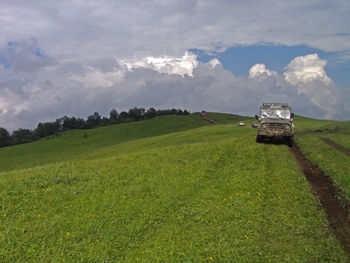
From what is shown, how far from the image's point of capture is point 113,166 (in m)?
22.5

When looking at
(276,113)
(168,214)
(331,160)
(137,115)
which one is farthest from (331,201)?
(137,115)

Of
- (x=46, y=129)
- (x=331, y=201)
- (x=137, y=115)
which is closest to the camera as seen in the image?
(x=331, y=201)

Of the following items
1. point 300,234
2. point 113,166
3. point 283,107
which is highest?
point 283,107

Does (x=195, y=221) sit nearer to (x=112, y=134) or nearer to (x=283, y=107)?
(x=283, y=107)

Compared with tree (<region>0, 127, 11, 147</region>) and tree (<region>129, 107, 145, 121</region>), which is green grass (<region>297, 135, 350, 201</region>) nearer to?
tree (<region>0, 127, 11, 147</region>)

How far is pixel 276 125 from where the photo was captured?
28.1 m

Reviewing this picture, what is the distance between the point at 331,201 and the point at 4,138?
6256 inches

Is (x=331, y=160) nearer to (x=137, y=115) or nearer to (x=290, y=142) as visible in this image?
(x=290, y=142)

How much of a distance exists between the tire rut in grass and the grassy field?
0.39m

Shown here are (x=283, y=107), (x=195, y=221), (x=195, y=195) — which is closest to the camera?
(x=195, y=221)

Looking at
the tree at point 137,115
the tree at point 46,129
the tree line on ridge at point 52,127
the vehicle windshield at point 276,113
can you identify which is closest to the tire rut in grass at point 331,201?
the vehicle windshield at point 276,113

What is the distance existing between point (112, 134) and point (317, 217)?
4119 inches

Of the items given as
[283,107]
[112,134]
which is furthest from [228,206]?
[112,134]

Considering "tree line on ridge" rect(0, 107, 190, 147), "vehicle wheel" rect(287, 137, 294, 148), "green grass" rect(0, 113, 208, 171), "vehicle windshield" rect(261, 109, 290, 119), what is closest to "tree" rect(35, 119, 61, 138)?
"tree line on ridge" rect(0, 107, 190, 147)
